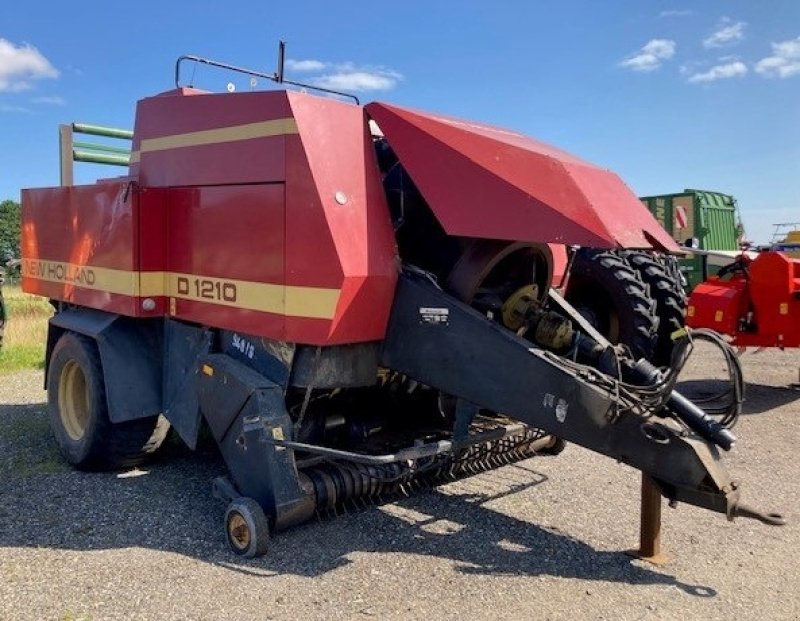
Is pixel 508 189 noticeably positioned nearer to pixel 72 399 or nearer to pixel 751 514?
pixel 751 514

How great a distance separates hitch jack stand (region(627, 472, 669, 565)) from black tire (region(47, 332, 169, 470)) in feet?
9.71

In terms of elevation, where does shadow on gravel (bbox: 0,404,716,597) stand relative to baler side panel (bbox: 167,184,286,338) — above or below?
below

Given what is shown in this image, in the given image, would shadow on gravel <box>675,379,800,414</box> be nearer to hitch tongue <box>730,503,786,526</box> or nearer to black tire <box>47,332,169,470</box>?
hitch tongue <box>730,503,786,526</box>

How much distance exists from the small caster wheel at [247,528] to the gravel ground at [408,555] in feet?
0.20

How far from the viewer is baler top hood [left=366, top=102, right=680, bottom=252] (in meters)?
3.27

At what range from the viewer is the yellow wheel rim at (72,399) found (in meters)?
5.23

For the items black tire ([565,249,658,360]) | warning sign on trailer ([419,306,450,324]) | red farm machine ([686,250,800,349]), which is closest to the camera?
warning sign on trailer ([419,306,450,324])

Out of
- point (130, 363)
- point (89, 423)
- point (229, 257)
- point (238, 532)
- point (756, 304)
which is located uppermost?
point (229, 257)

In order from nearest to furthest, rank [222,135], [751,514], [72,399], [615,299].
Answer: [751,514]
[222,135]
[72,399]
[615,299]

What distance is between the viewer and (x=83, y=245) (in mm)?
4949

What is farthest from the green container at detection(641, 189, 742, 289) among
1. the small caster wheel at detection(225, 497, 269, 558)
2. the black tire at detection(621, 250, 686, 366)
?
the small caster wheel at detection(225, 497, 269, 558)

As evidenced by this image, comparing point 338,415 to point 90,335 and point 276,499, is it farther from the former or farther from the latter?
point 90,335

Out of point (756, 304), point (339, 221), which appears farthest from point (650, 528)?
point (756, 304)

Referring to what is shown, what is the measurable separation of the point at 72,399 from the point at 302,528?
7.72 feet
